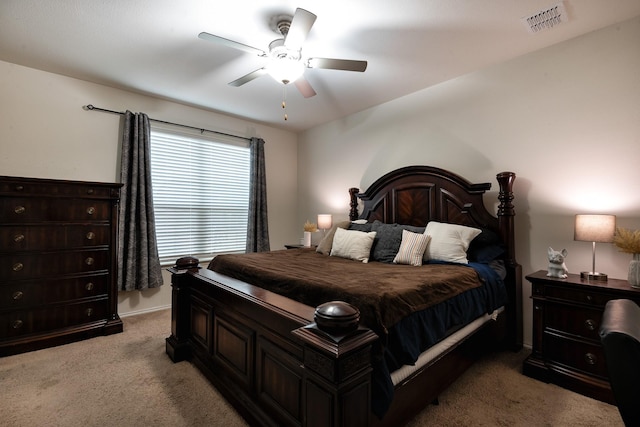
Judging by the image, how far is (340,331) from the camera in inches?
45.4

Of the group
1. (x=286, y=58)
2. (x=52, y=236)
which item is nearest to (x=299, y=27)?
(x=286, y=58)

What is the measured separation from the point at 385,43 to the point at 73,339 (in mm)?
3882

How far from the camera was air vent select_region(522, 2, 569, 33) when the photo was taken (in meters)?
2.16

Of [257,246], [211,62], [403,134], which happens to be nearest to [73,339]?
[257,246]

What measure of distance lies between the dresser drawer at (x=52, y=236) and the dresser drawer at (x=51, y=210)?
0.22ft

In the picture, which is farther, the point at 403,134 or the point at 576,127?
the point at 403,134

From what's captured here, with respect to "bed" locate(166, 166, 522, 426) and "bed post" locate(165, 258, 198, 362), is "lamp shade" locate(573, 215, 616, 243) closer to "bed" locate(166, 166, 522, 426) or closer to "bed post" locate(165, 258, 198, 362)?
"bed" locate(166, 166, 522, 426)

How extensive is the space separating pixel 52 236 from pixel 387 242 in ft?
10.2

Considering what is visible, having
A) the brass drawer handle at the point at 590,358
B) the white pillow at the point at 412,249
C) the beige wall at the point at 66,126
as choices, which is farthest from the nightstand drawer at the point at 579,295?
the beige wall at the point at 66,126

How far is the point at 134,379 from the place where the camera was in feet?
7.24

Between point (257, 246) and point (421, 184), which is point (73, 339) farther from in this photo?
point (421, 184)

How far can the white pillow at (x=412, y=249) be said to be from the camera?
103 inches

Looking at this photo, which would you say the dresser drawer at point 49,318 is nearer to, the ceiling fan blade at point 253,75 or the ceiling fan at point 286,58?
the ceiling fan blade at point 253,75

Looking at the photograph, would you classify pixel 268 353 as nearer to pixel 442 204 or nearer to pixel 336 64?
pixel 336 64
